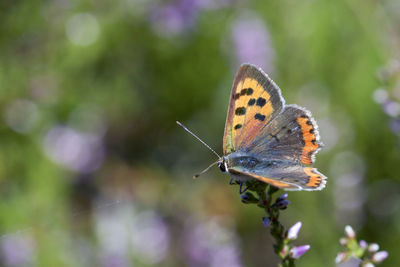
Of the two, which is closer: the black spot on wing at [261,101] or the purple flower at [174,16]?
the black spot on wing at [261,101]

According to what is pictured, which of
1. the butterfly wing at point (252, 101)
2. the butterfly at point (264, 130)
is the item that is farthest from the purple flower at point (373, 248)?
the butterfly wing at point (252, 101)

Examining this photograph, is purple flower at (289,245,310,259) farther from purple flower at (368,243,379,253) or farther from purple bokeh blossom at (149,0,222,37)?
purple bokeh blossom at (149,0,222,37)

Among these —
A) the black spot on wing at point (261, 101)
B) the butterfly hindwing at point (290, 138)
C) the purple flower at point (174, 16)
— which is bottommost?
the purple flower at point (174, 16)

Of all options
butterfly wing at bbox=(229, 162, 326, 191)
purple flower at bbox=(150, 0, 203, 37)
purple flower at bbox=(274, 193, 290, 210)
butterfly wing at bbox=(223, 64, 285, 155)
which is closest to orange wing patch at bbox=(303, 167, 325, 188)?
butterfly wing at bbox=(229, 162, 326, 191)

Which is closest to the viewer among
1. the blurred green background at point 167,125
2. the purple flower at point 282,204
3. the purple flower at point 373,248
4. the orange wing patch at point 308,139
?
the purple flower at point 373,248

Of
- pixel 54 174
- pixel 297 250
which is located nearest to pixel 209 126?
pixel 54 174

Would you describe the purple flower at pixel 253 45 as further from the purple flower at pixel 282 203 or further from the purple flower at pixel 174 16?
the purple flower at pixel 282 203

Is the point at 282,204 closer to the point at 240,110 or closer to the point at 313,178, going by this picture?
the point at 313,178

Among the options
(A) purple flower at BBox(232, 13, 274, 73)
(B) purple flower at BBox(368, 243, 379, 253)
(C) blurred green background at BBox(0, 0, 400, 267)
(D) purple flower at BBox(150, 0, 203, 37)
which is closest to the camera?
(B) purple flower at BBox(368, 243, 379, 253)
